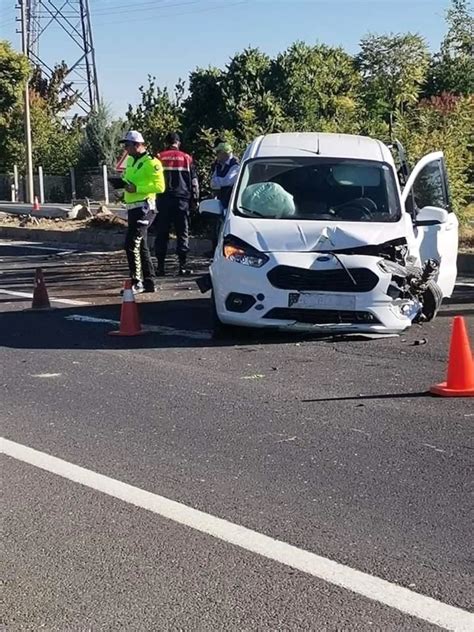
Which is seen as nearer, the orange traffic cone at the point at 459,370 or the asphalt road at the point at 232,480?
the asphalt road at the point at 232,480

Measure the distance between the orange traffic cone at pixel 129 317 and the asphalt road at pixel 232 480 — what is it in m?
0.22

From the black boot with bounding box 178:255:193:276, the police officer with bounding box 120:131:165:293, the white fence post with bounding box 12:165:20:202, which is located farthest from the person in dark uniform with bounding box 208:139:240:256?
the white fence post with bounding box 12:165:20:202

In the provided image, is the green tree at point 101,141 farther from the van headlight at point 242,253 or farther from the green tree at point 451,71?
the van headlight at point 242,253

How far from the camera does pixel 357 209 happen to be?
9688 mm

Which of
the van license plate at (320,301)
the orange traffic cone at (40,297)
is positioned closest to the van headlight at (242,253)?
the van license plate at (320,301)

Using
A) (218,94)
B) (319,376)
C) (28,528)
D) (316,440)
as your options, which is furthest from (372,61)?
(28,528)

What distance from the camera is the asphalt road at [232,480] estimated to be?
3949 millimetres

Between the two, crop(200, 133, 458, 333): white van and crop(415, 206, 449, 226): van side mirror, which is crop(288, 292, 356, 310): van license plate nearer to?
crop(200, 133, 458, 333): white van

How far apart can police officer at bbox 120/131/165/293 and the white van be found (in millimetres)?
1701

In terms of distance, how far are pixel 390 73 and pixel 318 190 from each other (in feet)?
40.9

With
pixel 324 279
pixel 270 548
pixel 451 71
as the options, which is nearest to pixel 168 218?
pixel 324 279

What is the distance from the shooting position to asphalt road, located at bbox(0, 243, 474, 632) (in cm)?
395

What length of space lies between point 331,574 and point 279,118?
15.6 m

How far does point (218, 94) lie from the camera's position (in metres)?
21.1
